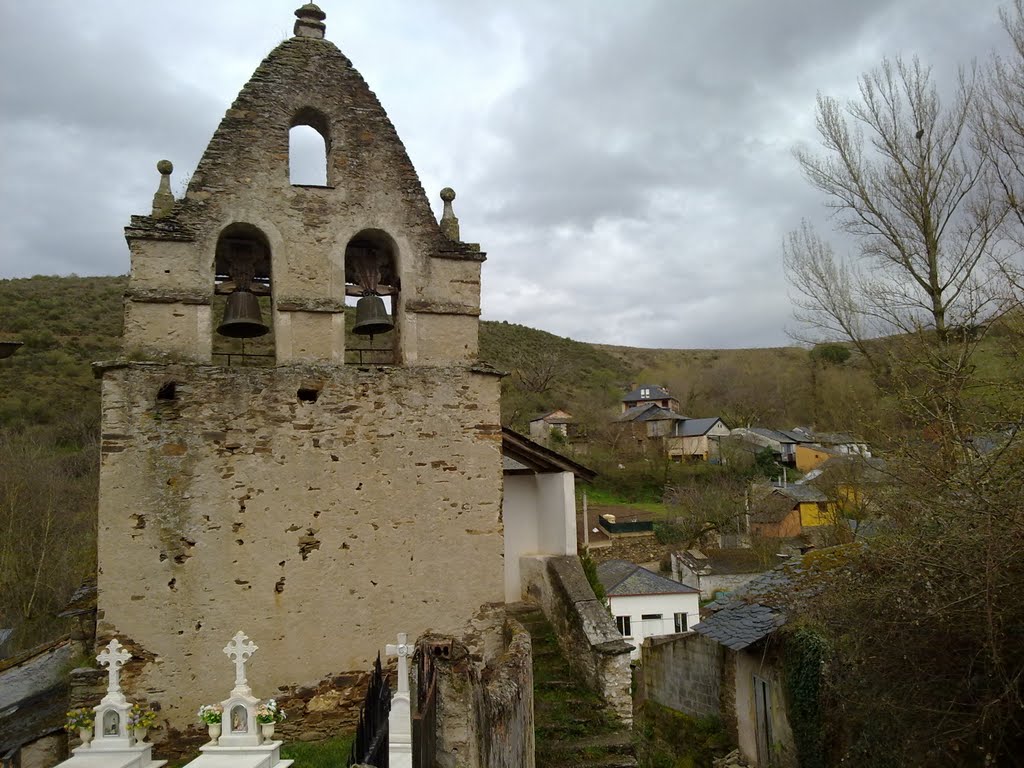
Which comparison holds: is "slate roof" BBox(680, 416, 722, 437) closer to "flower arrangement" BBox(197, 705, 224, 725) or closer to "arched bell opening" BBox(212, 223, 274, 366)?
"arched bell opening" BBox(212, 223, 274, 366)

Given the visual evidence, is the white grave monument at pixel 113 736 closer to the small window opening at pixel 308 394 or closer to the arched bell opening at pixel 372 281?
the small window opening at pixel 308 394

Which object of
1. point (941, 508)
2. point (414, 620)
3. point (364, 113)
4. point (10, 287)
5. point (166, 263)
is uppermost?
point (10, 287)

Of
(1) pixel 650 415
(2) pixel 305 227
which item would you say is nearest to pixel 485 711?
(2) pixel 305 227

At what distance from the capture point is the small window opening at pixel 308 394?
8.07 meters

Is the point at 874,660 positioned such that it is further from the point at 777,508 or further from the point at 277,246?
the point at 777,508

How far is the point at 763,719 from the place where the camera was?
12.1 m

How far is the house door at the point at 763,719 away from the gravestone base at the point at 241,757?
8.05 meters

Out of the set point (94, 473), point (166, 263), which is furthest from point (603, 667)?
point (94, 473)

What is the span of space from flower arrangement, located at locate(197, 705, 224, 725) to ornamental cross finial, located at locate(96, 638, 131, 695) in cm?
86

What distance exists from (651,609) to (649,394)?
134ft

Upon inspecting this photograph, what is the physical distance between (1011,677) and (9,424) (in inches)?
1179

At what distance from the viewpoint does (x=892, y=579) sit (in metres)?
7.70

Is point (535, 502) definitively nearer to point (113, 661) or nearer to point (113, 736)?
point (113, 661)

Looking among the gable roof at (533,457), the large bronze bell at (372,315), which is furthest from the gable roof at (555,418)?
the large bronze bell at (372,315)
